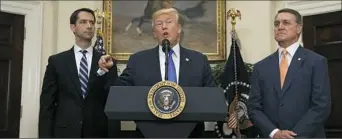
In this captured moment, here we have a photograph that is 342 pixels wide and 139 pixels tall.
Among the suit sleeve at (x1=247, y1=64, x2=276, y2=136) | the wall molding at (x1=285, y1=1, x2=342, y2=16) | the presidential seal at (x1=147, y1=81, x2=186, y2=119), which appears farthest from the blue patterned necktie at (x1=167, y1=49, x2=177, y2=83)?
the wall molding at (x1=285, y1=1, x2=342, y2=16)

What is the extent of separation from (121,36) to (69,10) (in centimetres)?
73

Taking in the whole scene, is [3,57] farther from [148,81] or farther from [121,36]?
[148,81]

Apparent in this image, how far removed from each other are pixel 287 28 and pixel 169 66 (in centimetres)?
88

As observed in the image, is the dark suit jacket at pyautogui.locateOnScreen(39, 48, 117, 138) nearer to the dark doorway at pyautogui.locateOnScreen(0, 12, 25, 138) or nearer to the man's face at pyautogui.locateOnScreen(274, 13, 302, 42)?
the man's face at pyautogui.locateOnScreen(274, 13, 302, 42)

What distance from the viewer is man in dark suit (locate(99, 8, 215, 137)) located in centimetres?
301

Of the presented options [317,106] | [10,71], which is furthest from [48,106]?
[10,71]

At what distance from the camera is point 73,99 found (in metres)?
3.50

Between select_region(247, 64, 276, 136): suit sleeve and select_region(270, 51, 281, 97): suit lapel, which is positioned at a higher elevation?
select_region(270, 51, 281, 97): suit lapel

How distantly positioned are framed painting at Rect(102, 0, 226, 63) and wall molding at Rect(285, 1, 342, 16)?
35.4 inches

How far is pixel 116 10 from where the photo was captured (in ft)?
19.9

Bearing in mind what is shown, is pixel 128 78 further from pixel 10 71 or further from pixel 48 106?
pixel 10 71

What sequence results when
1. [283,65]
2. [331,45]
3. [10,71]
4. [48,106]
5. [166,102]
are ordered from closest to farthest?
[166,102] < [283,65] < [48,106] < [331,45] < [10,71]

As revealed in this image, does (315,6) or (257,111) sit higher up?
(315,6)

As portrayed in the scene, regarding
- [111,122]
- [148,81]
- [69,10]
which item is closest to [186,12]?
[69,10]
